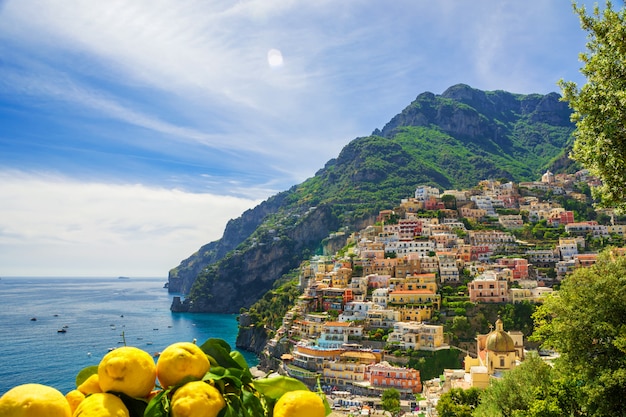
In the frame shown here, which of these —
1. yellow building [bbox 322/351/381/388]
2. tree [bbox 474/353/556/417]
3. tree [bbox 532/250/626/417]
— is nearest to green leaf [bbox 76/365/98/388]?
tree [bbox 532/250/626/417]

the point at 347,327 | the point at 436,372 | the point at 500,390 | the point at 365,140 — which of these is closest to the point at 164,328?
the point at 347,327

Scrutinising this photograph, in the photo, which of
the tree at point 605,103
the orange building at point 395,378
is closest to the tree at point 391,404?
the orange building at point 395,378

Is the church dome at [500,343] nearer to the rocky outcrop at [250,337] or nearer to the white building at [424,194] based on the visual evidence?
the rocky outcrop at [250,337]

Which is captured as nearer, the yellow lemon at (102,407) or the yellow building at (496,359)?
the yellow lemon at (102,407)

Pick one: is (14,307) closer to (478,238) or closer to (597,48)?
(478,238)

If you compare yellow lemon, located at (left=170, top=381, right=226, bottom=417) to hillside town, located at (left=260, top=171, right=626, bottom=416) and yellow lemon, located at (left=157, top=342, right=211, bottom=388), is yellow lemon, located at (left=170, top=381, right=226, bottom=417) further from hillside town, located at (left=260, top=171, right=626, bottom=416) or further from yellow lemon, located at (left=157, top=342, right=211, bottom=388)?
hillside town, located at (left=260, top=171, right=626, bottom=416)

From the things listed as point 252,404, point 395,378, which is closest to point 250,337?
point 395,378

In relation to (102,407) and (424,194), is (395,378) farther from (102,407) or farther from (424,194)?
(424,194)

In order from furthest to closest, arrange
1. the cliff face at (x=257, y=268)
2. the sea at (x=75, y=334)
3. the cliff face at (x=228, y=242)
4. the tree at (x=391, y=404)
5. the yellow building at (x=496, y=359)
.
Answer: the cliff face at (x=228, y=242) < the cliff face at (x=257, y=268) < the sea at (x=75, y=334) < the tree at (x=391, y=404) < the yellow building at (x=496, y=359)
